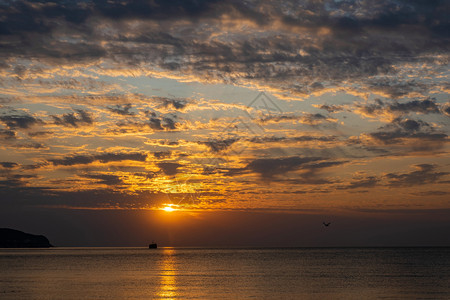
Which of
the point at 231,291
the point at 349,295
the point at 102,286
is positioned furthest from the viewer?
the point at 102,286

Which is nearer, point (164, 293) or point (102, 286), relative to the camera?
point (164, 293)

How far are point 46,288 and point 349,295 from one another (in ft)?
165

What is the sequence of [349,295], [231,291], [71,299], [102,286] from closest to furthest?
[71,299] < [349,295] < [231,291] < [102,286]

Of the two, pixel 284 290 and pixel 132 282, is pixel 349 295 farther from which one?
pixel 132 282

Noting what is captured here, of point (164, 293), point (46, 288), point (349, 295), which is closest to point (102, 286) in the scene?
point (46, 288)

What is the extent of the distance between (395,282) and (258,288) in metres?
29.9

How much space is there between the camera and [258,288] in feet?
292

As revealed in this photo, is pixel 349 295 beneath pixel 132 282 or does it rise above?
beneath

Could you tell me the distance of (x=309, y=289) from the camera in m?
87.1

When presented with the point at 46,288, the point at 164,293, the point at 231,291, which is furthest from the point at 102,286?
the point at 231,291

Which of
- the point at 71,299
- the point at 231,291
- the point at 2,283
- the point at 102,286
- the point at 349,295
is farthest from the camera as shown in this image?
the point at 2,283

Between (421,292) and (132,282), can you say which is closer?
(421,292)

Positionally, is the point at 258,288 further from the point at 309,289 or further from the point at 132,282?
the point at 132,282

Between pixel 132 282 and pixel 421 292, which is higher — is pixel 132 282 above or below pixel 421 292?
above
